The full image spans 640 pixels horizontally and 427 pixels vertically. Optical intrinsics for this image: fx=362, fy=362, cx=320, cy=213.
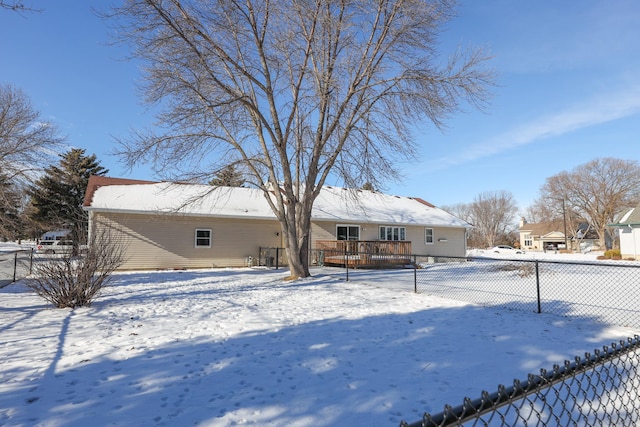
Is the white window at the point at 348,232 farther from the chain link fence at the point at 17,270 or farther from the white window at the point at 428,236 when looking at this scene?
the chain link fence at the point at 17,270

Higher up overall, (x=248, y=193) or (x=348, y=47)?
(x=348, y=47)

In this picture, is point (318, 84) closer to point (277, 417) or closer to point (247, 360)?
point (247, 360)

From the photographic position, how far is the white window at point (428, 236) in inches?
962

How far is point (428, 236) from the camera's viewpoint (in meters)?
24.6

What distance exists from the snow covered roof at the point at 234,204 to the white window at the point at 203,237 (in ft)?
3.27

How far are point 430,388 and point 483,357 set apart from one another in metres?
1.43

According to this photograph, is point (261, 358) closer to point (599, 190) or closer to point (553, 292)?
point (553, 292)

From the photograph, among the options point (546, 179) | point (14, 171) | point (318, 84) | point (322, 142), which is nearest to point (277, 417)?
point (322, 142)

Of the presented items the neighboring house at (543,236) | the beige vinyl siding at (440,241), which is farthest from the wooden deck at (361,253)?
the neighboring house at (543,236)

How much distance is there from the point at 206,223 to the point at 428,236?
14658mm

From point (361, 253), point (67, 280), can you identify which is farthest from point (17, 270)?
point (361, 253)

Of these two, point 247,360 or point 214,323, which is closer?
point 247,360

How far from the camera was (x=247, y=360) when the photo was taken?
4543 millimetres

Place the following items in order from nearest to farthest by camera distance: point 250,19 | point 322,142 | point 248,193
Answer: point 250,19
point 322,142
point 248,193
